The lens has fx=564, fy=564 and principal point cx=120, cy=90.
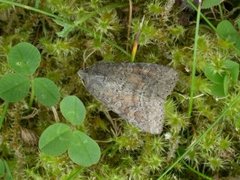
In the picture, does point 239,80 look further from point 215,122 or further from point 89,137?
point 89,137

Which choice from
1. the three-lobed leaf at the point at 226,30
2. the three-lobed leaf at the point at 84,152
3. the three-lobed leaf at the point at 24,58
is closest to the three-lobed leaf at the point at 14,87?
the three-lobed leaf at the point at 24,58

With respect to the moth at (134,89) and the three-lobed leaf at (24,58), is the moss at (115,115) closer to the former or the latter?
the moth at (134,89)

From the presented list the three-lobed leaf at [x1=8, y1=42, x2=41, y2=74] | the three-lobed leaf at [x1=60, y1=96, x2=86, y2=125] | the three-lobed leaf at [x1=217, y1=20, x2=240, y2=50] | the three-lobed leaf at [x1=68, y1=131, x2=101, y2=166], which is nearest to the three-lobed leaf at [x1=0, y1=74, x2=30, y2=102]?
the three-lobed leaf at [x1=8, y1=42, x2=41, y2=74]

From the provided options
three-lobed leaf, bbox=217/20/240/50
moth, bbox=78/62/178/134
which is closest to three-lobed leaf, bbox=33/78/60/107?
moth, bbox=78/62/178/134

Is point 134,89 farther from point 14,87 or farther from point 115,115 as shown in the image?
point 14,87

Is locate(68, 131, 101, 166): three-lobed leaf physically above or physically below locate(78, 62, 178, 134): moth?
below

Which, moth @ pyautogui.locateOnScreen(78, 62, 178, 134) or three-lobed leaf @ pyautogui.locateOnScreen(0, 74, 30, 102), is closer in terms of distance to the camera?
three-lobed leaf @ pyautogui.locateOnScreen(0, 74, 30, 102)

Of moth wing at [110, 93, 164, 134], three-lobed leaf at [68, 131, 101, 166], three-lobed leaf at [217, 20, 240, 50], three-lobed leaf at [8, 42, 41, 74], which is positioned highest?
three-lobed leaf at [217, 20, 240, 50]

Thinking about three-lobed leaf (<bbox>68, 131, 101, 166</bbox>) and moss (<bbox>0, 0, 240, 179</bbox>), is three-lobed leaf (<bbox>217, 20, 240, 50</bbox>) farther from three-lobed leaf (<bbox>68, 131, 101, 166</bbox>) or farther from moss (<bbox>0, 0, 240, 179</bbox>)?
three-lobed leaf (<bbox>68, 131, 101, 166</bbox>)
